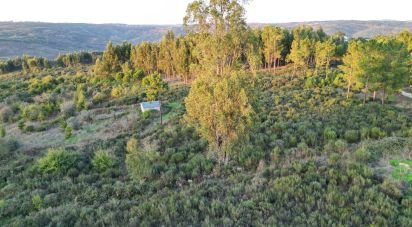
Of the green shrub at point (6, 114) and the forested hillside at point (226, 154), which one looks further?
the green shrub at point (6, 114)

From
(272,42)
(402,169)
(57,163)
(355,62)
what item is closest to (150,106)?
(57,163)

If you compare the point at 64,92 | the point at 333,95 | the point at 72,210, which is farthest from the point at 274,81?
the point at 72,210

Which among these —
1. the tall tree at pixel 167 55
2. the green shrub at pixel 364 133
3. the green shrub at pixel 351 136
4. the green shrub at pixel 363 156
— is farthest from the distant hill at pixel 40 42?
the green shrub at pixel 363 156

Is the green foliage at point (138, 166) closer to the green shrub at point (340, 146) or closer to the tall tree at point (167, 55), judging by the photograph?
the green shrub at point (340, 146)

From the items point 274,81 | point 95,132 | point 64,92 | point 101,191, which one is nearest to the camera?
point 101,191

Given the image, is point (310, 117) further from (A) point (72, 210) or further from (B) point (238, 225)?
(A) point (72, 210)

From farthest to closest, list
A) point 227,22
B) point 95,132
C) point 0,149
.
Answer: point 95,132
point 0,149
point 227,22
